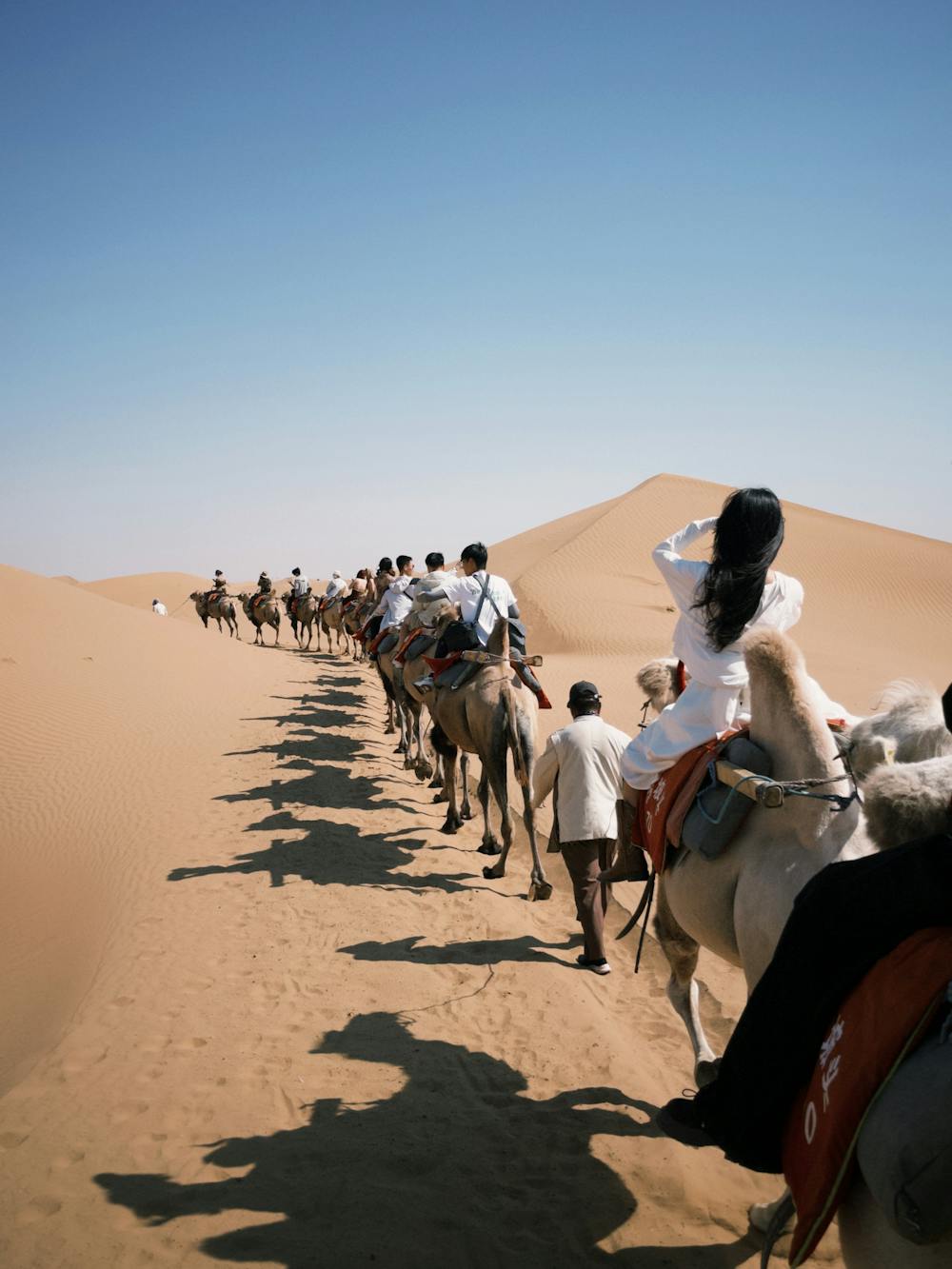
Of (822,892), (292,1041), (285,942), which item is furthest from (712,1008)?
(822,892)

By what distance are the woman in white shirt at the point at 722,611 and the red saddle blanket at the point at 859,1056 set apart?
1.74 metres

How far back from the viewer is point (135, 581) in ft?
277

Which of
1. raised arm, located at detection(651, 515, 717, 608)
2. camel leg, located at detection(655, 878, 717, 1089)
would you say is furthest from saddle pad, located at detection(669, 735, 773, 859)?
camel leg, located at detection(655, 878, 717, 1089)

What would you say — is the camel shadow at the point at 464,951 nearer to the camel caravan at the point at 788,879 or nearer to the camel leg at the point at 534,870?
the camel leg at the point at 534,870

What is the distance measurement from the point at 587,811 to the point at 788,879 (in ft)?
9.64

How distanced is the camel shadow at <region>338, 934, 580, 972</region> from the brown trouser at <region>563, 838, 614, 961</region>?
0.32 meters

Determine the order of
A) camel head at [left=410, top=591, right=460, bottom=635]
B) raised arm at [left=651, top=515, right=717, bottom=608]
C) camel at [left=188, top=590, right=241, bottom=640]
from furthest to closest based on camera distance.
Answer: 1. camel at [left=188, top=590, right=241, bottom=640]
2. camel head at [left=410, top=591, right=460, bottom=635]
3. raised arm at [left=651, top=515, right=717, bottom=608]

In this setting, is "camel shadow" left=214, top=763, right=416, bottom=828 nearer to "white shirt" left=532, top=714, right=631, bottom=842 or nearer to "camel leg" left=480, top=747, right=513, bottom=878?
"camel leg" left=480, top=747, right=513, bottom=878

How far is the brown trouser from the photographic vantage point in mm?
5973

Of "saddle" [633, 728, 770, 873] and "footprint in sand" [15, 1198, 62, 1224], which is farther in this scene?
"footprint in sand" [15, 1198, 62, 1224]

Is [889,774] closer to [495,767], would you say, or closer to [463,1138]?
[463,1138]

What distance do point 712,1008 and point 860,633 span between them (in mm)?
30756

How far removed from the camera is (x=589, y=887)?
5969mm

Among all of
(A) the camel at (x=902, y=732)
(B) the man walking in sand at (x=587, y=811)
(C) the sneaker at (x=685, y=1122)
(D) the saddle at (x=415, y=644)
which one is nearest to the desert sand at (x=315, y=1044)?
(B) the man walking in sand at (x=587, y=811)
